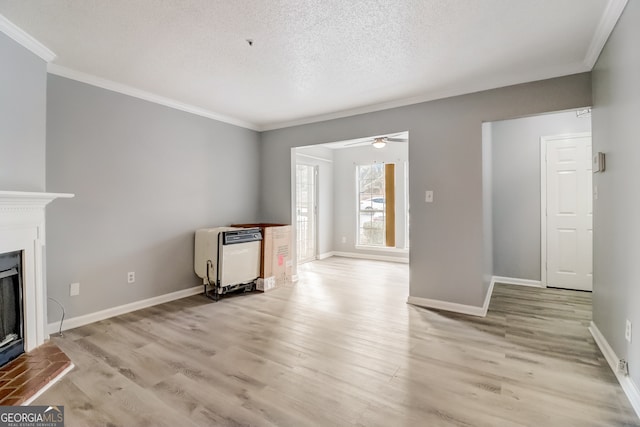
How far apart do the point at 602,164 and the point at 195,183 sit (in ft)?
13.7

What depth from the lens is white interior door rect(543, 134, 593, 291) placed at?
161 inches

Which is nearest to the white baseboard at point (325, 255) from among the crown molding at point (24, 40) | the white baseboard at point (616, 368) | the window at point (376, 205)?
the window at point (376, 205)

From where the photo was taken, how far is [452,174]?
133 inches

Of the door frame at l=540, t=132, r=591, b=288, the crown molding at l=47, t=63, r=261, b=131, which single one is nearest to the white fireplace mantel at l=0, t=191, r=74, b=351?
the crown molding at l=47, t=63, r=261, b=131

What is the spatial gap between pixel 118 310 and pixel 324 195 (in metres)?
4.37

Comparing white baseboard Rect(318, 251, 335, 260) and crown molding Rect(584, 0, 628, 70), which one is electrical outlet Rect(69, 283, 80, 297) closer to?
white baseboard Rect(318, 251, 335, 260)

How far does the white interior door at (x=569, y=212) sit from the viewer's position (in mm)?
4078

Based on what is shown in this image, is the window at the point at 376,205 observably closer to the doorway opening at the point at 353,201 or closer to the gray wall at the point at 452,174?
the doorway opening at the point at 353,201

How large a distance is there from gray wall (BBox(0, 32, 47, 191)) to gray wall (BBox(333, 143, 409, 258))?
5.19 meters

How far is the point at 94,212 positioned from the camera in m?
3.08

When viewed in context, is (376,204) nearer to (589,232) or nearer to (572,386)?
(589,232)

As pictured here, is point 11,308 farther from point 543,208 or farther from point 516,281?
point 543,208
